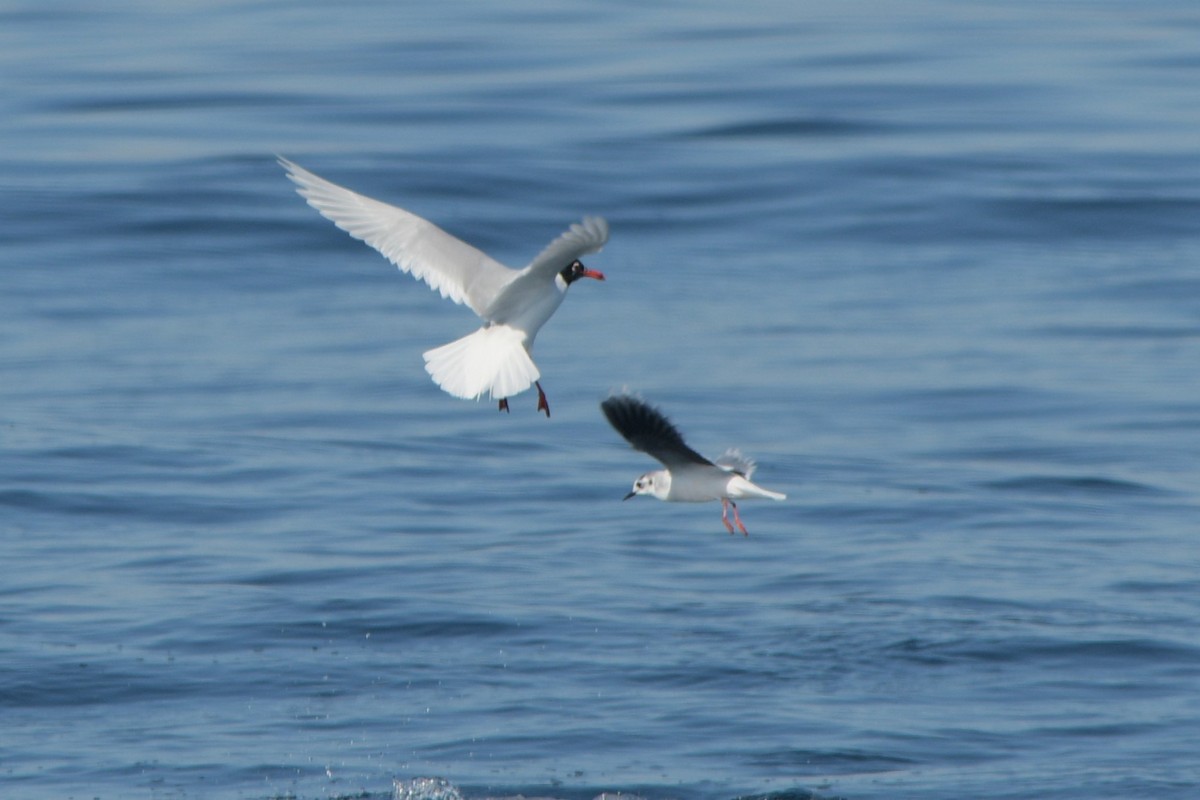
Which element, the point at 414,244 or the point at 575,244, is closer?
the point at 575,244

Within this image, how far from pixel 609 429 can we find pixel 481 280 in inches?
352

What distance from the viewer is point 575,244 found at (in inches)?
300

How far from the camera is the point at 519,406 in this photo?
65.8ft

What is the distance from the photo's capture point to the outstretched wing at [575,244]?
739 centimetres

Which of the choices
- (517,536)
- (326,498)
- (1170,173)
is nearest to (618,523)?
(517,536)

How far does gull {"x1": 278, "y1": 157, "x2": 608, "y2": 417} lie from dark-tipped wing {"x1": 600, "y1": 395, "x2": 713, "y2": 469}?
1.05 feet

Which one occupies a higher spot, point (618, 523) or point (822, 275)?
point (822, 275)

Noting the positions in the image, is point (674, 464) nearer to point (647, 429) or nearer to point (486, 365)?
point (647, 429)

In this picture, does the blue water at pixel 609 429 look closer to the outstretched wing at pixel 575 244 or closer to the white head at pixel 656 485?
the white head at pixel 656 485

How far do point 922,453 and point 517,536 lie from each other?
3.83 m

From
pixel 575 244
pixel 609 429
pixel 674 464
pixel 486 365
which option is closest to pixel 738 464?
pixel 674 464

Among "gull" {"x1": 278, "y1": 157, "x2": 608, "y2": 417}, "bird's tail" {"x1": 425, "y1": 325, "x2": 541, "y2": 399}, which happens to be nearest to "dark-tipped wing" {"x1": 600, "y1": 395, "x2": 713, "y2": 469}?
"gull" {"x1": 278, "y1": 157, "x2": 608, "y2": 417}

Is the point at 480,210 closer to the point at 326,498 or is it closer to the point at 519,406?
the point at 519,406

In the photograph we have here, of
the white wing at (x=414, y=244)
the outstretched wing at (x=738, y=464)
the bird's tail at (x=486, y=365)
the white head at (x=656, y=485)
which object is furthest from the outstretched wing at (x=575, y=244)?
the outstretched wing at (x=738, y=464)
